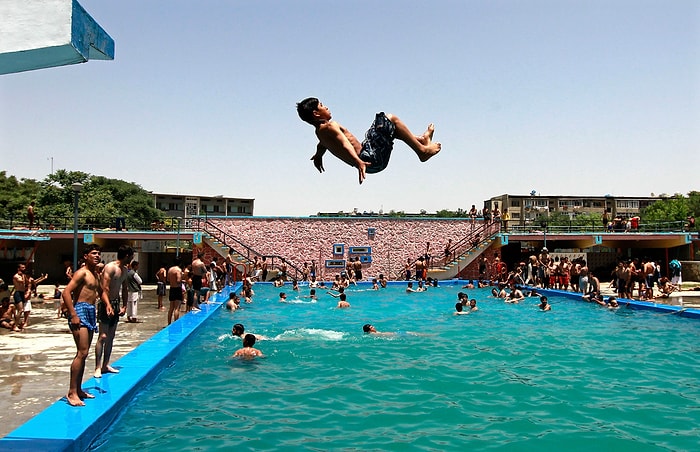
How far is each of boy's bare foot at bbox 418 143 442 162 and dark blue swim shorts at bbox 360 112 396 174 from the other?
0.42 meters

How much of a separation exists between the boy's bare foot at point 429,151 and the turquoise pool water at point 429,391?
9.99 feet

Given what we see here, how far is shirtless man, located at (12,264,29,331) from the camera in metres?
12.5

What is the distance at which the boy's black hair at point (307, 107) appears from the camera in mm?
5078

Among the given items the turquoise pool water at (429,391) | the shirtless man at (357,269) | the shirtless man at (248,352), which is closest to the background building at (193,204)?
the shirtless man at (357,269)

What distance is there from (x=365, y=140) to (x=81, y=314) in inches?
140

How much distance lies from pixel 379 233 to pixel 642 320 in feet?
62.2

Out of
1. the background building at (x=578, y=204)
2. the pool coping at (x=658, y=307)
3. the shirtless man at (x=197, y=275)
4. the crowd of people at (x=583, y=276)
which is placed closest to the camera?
the shirtless man at (x=197, y=275)

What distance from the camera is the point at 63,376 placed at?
8.02m

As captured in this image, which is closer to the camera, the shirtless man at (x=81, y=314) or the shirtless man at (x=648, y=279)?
the shirtless man at (x=81, y=314)

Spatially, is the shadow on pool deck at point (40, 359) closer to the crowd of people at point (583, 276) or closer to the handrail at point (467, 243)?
the crowd of people at point (583, 276)

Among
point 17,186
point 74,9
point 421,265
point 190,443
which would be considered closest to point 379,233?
point 421,265

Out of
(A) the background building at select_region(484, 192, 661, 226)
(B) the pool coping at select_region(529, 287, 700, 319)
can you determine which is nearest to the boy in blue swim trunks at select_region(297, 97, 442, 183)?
(B) the pool coping at select_region(529, 287, 700, 319)

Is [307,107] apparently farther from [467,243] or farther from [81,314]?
[467,243]

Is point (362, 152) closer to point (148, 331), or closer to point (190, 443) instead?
point (190, 443)
